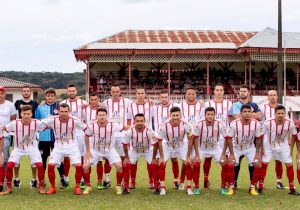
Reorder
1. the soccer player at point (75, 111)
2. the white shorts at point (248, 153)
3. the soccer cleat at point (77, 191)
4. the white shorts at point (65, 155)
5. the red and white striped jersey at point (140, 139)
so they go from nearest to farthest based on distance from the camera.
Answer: the soccer cleat at point (77, 191) → the white shorts at point (65, 155) → the white shorts at point (248, 153) → the red and white striped jersey at point (140, 139) → the soccer player at point (75, 111)

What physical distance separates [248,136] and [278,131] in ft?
1.70

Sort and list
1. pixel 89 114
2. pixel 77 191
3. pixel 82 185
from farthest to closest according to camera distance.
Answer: pixel 89 114
pixel 82 185
pixel 77 191

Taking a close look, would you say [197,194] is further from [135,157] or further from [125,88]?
[125,88]

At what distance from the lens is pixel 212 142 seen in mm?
9945

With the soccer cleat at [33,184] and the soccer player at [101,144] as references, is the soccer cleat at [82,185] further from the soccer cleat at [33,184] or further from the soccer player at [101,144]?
the soccer cleat at [33,184]

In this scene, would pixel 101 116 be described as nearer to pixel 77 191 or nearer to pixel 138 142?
pixel 138 142

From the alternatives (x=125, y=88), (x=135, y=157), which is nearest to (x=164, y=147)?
(x=135, y=157)

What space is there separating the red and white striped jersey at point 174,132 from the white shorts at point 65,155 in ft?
4.81

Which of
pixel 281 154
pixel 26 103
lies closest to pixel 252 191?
pixel 281 154

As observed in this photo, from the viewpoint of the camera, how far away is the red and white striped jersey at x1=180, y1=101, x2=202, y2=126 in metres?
10.5

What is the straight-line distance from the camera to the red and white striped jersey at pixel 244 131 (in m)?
9.61

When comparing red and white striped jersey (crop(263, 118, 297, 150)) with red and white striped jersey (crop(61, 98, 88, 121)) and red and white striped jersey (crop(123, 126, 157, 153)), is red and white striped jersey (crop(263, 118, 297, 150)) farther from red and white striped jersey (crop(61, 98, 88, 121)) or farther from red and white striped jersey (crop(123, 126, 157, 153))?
red and white striped jersey (crop(61, 98, 88, 121))

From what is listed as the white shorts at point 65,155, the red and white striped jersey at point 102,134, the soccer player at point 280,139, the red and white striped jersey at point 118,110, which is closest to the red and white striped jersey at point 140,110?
the red and white striped jersey at point 118,110

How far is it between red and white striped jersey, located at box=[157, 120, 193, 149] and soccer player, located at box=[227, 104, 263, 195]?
76 cm
